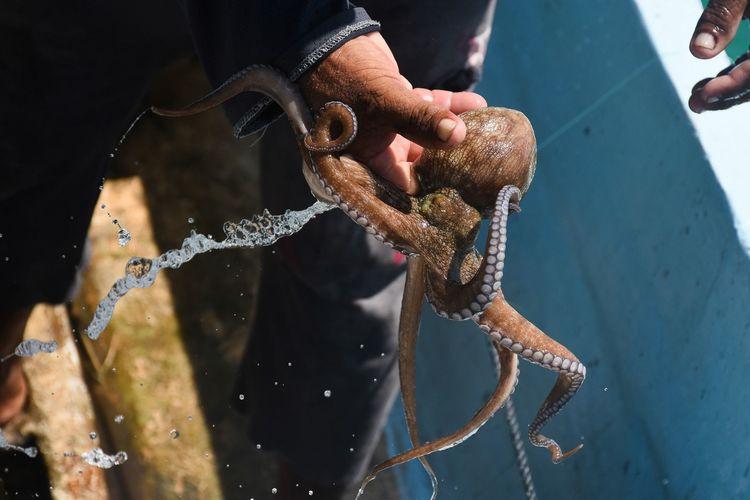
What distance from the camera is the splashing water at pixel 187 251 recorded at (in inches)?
88.7

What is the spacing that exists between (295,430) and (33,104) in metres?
1.11

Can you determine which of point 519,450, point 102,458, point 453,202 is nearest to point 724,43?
point 453,202

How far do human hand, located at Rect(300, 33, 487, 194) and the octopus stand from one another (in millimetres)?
23

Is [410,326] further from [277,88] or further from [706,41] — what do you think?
[706,41]

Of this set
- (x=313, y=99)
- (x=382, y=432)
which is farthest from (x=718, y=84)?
(x=382, y=432)

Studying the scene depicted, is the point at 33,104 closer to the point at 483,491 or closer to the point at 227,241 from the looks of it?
the point at 227,241

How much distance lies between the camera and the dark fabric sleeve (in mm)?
1106

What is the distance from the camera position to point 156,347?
2.30 meters

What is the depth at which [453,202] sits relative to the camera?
1.13 metres

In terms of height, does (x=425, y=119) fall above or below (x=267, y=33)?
below

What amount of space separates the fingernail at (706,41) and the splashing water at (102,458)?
5.70ft

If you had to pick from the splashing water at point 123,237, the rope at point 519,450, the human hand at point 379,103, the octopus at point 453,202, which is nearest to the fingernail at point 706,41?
the octopus at point 453,202

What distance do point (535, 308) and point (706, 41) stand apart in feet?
3.08

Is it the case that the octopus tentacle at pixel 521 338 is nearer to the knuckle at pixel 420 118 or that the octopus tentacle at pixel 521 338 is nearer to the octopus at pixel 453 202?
Answer: the octopus at pixel 453 202
